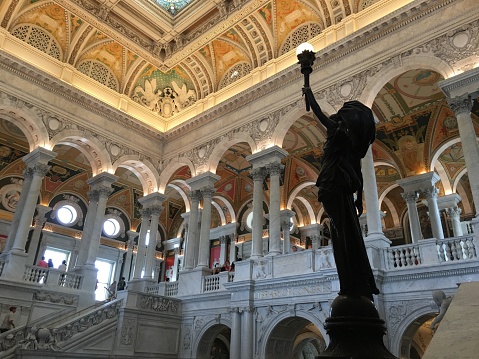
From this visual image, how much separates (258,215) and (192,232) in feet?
10.9

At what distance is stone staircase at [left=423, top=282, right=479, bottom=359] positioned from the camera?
2.49 m

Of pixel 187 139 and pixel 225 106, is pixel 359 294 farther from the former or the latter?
pixel 187 139

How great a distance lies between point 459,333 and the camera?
2.73m

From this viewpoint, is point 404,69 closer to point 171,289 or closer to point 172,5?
point 172,5

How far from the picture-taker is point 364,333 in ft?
9.35

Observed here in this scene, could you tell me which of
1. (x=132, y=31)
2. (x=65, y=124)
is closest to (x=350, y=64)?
(x=132, y=31)

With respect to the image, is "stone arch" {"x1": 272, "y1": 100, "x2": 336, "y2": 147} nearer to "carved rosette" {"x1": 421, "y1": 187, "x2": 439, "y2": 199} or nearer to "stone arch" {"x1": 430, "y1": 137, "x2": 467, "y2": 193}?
"stone arch" {"x1": 430, "y1": 137, "x2": 467, "y2": 193}

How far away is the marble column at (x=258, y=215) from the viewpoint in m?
13.9

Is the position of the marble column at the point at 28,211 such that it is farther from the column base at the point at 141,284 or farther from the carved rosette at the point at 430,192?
the carved rosette at the point at 430,192

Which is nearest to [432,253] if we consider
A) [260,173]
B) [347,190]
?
[260,173]

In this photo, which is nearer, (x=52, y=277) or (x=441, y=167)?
(x=52, y=277)

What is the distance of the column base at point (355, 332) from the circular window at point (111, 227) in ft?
77.5

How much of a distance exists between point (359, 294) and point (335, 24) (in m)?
13.3

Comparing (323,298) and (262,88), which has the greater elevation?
(262,88)
